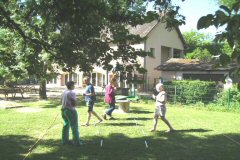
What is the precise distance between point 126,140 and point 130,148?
1097mm

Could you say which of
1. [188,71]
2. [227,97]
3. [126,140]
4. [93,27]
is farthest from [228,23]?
A: [188,71]

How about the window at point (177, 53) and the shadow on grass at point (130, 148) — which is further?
the window at point (177, 53)

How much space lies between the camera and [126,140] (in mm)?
10523

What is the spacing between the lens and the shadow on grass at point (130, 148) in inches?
339

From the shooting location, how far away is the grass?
8.74 m

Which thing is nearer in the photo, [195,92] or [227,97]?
[227,97]

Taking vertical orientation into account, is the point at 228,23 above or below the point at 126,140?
above

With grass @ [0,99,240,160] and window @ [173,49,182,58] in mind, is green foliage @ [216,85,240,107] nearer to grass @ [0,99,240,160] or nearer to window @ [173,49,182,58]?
grass @ [0,99,240,160]

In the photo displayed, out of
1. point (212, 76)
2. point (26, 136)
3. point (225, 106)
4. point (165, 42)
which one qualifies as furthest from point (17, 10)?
point (165, 42)

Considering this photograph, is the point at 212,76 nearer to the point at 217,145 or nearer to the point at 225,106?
the point at 225,106

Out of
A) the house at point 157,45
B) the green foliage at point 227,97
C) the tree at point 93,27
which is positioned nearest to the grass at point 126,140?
the tree at point 93,27

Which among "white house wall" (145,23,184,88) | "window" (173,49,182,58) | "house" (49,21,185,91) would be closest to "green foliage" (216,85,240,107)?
"house" (49,21,185,91)

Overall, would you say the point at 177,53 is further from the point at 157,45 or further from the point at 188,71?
the point at 188,71

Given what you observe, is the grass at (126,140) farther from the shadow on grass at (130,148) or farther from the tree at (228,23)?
the tree at (228,23)
